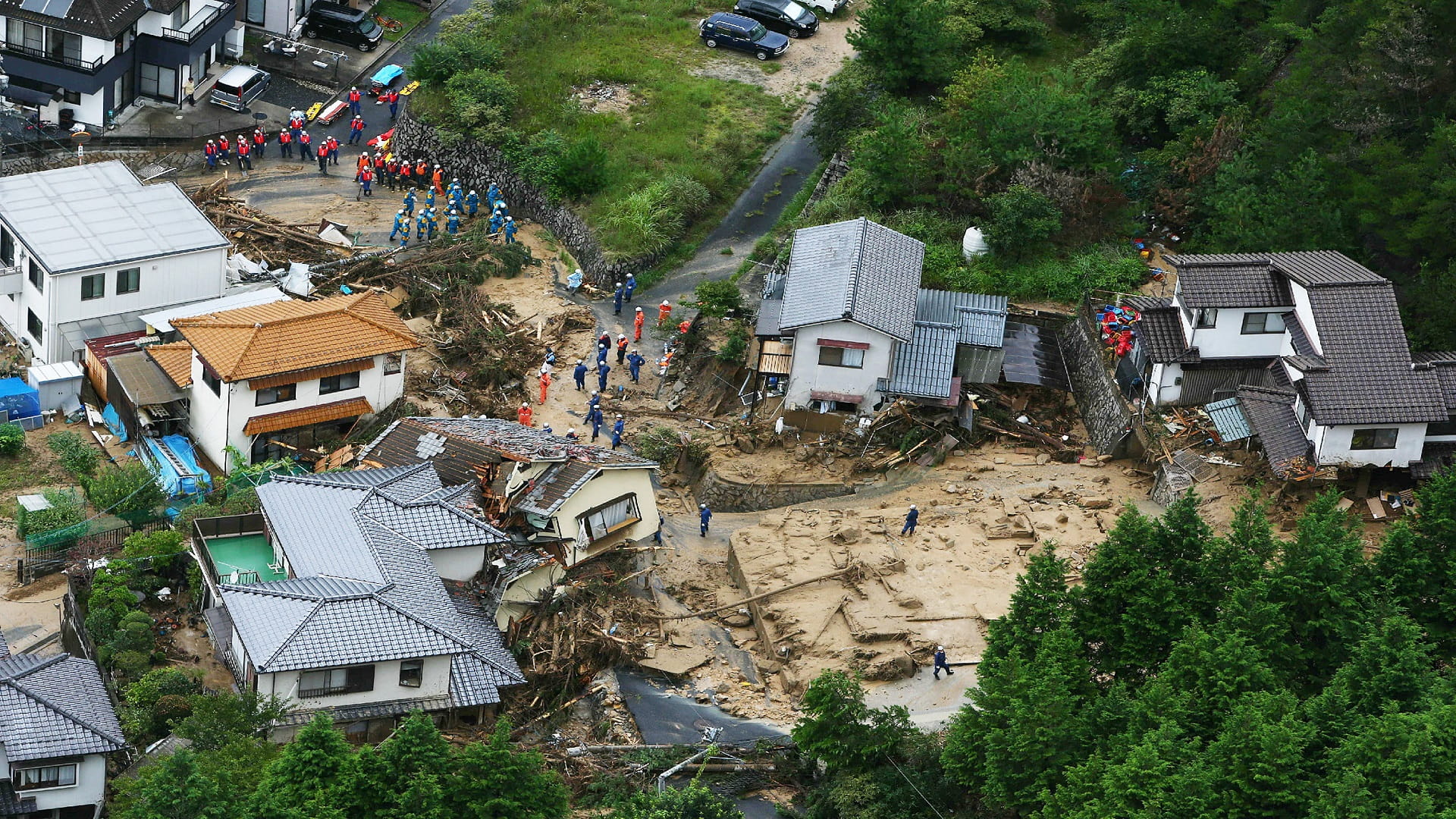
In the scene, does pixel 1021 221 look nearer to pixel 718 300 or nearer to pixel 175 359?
pixel 718 300

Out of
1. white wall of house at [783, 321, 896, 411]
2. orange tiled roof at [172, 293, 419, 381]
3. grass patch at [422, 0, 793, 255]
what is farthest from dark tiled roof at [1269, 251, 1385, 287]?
orange tiled roof at [172, 293, 419, 381]

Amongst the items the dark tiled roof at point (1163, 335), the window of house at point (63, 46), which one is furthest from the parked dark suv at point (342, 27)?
the dark tiled roof at point (1163, 335)

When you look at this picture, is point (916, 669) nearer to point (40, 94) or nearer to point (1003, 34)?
point (1003, 34)

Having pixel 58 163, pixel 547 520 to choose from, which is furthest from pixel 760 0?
pixel 547 520

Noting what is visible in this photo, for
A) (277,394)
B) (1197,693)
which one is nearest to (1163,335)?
(1197,693)

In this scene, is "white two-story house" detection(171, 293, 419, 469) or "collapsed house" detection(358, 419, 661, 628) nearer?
"collapsed house" detection(358, 419, 661, 628)

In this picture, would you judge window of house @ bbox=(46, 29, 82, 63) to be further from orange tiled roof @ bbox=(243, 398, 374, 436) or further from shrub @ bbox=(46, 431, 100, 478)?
orange tiled roof @ bbox=(243, 398, 374, 436)

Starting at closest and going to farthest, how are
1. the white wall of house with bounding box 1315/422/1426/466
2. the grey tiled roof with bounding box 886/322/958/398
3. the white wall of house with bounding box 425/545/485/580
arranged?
the white wall of house with bounding box 425/545/485/580, the white wall of house with bounding box 1315/422/1426/466, the grey tiled roof with bounding box 886/322/958/398
